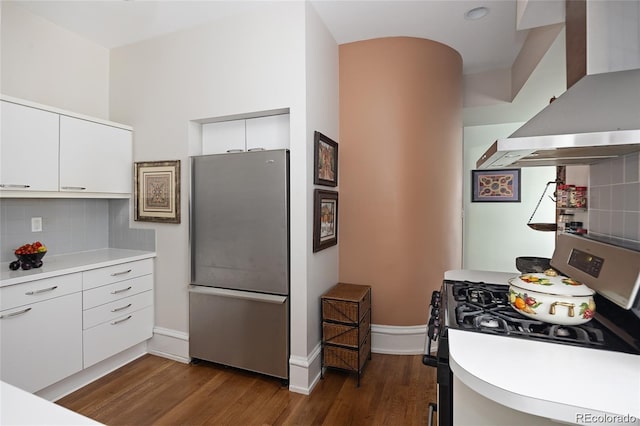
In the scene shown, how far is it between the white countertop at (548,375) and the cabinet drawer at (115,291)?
92.7 inches

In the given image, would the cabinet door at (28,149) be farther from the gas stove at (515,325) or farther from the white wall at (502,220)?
the white wall at (502,220)

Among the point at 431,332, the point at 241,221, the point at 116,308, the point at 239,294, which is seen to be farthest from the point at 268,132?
the point at 431,332

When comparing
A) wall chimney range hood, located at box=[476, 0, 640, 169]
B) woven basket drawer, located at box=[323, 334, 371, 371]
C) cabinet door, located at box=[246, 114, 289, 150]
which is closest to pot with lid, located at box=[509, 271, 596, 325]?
wall chimney range hood, located at box=[476, 0, 640, 169]

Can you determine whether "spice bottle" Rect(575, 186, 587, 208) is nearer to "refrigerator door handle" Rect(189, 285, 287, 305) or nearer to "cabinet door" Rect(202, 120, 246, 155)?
"refrigerator door handle" Rect(189, 285, 287, 305)

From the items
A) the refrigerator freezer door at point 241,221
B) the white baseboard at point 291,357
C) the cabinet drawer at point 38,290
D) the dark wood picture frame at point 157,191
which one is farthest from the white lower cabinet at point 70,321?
the refrigerator freezer door at point 241,221

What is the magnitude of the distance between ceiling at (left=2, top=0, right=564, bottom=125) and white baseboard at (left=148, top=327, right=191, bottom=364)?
247 centimetres

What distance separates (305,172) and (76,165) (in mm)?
1722

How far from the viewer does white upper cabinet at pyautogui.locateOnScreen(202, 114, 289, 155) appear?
2.46 metres

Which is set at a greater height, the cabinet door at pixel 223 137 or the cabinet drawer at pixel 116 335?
the cabinet door at pixel 223 137

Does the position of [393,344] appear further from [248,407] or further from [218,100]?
[218,100]

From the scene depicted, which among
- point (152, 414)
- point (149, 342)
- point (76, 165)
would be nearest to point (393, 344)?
point (152, 414)

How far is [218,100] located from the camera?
8.09 feet

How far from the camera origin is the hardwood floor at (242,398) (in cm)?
194

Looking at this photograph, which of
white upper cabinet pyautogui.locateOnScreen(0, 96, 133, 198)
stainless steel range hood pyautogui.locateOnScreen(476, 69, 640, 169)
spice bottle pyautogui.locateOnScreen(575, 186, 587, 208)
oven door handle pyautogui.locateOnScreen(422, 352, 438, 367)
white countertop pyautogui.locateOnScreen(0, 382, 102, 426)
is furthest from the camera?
white upper cabinet pyautogui.locateOnScreen(0, 96, 133, 198)
